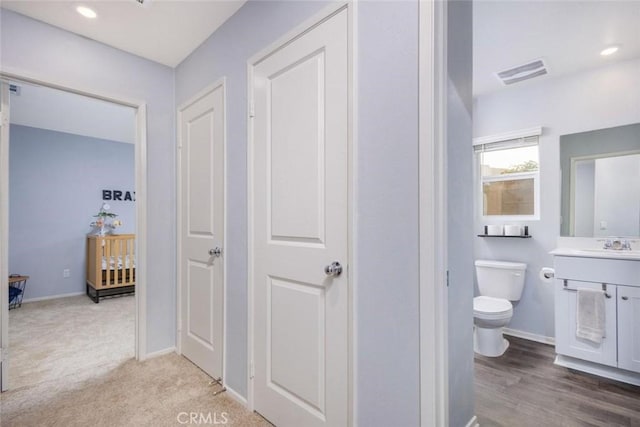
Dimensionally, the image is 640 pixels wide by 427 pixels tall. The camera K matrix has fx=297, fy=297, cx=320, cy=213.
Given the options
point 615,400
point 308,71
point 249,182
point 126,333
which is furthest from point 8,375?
point 615,400

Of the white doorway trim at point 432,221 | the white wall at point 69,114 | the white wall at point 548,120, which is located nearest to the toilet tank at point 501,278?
the white wall at point 548,120

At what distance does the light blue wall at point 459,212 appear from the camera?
131 cm

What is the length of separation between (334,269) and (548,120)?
2.78 m

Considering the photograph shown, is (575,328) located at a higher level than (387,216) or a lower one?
lower

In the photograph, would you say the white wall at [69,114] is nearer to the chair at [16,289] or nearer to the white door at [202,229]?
the white door at [202,229]

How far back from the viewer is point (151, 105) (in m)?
2.54

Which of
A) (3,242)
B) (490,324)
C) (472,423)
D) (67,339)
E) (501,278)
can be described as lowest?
(67,339)

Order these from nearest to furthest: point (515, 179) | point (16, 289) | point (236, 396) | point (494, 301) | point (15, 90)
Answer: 1. point (236, 396)
2. point (494, 301)
3. point (515, 179)
4. point (15, 90)
5. point (16, 289)

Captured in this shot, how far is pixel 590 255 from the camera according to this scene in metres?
2.20

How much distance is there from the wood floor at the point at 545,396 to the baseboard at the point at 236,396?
139cm

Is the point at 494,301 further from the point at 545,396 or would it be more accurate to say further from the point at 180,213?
the point at 180,213

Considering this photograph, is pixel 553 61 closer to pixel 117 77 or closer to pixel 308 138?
pixel 308 138

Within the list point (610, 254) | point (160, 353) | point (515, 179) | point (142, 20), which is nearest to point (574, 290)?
point (610, 254)

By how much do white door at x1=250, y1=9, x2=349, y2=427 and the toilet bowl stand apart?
5.36 feet
